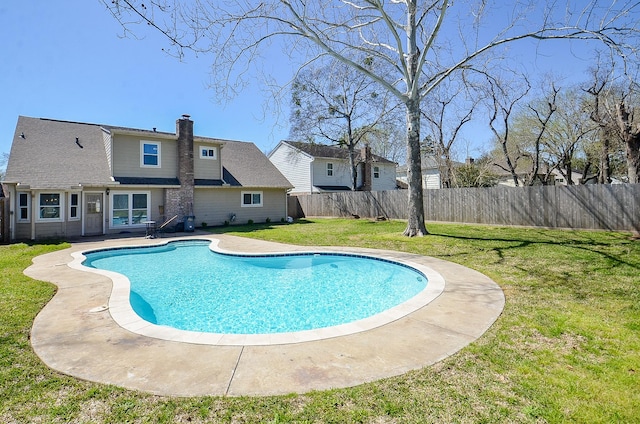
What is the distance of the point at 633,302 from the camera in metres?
4.97

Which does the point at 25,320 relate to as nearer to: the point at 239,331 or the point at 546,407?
the point at 239,331

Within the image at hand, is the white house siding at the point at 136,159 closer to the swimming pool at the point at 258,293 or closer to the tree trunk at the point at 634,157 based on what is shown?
the swimming pool at the point at 258,293

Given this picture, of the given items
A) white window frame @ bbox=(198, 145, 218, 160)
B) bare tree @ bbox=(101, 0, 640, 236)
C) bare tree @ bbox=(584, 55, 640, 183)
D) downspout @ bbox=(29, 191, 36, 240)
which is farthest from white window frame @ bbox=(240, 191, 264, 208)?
bare tree @ bbox=(584, 55, 640, 183)

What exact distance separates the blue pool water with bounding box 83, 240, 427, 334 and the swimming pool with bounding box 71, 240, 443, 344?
2 centimetres

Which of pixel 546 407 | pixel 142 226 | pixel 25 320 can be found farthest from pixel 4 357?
pixel 142 226

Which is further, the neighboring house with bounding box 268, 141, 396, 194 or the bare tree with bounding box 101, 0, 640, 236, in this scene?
the neighboring house with bounding box 268, 141, 396, 194

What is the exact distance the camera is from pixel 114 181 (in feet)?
49.7

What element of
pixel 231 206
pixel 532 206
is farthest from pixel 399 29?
pixel 231 206

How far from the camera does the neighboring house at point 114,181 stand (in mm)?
13734

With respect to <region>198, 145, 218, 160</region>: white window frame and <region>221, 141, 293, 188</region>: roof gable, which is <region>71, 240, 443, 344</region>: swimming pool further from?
<region>221, 141, 293, 188</region>: roof gable

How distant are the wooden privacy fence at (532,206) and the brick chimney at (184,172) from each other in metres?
11.0

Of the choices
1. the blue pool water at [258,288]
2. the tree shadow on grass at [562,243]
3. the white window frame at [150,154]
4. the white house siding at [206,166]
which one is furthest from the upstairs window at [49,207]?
the tree shadow on grass at [562,243]

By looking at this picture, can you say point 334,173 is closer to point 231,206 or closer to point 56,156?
point 231,206

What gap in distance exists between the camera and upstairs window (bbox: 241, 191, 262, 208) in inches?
802
